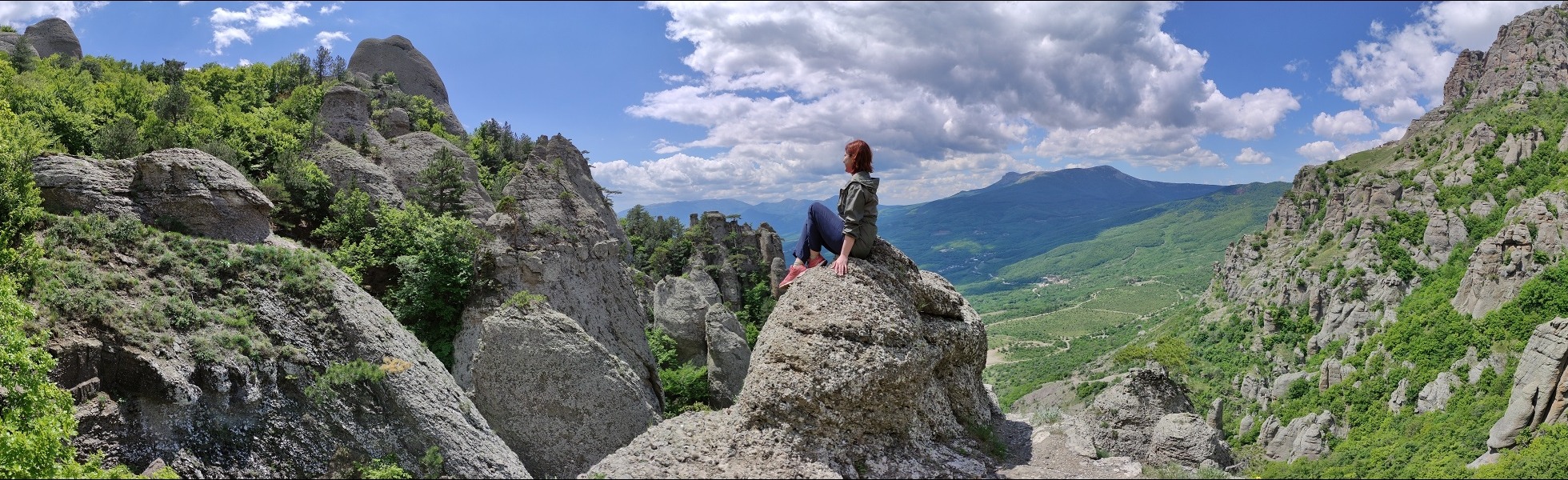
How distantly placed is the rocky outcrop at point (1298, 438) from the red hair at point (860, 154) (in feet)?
221

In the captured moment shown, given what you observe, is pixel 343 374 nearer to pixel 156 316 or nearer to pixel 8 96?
pixel 156 316

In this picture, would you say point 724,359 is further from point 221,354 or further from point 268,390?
point 221,354

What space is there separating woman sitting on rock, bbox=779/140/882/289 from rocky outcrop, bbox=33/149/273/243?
14234 millimetres

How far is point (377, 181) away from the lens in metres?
28.0

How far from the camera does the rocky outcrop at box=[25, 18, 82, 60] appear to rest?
5150cm

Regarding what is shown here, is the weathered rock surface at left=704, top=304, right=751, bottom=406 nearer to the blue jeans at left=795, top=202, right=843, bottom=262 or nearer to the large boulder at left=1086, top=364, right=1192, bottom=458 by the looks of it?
the large boulder at left=1086, top=364, right=1192, bottom=458

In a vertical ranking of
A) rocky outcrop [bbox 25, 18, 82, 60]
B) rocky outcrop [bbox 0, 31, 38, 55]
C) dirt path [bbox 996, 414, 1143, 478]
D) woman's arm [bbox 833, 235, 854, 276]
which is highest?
rocky outcrop [bbox 25, 18, 82, 60]

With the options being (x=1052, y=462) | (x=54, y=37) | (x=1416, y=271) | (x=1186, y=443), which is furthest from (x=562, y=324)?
(x=1416, y=271)

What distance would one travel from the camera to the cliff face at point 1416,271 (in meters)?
53.2

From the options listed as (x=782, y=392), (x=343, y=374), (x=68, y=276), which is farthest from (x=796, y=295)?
(x=68, y=276)

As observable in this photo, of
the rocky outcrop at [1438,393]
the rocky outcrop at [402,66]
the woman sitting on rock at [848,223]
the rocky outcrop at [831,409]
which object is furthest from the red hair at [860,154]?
the rocky outcrop at [402,66]

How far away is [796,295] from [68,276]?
12.5 m

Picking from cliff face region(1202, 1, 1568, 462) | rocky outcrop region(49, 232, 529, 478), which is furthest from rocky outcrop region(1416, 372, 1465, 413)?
rocky outcrop region(49, 232, 529, 478)

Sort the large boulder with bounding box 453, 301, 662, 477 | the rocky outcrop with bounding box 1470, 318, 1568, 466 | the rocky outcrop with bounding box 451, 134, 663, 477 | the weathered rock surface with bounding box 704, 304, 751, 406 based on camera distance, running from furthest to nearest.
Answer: the rocky outcrop with bounding box 1470, 318, 1568, 466 → the weathered rock surface with bounding box 704, 304, 751, 406 → the rocky outcrop with bounding box 451, 134, 663, 477 → the large boulder with bounding box 453, 301, 662, 477
